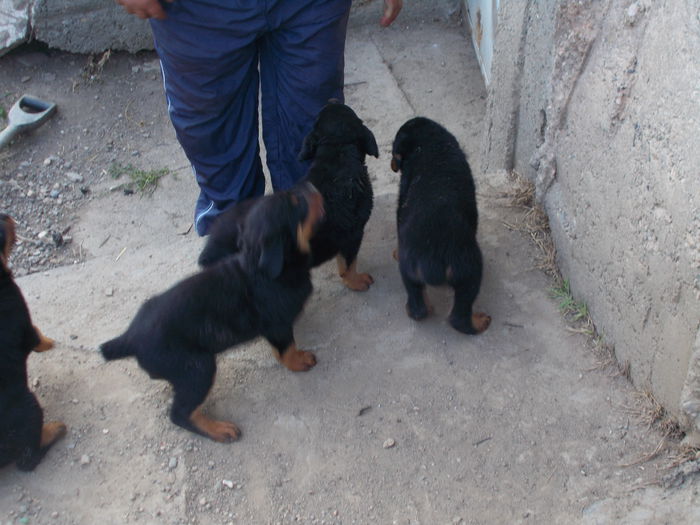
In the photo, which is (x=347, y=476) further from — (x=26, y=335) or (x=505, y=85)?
(x=505, y=85)

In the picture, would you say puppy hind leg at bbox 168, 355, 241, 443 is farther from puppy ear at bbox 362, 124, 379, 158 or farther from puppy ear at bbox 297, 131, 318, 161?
puppy ear at bbox 362, 124, 379, 158

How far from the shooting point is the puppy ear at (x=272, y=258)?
311 centimetres

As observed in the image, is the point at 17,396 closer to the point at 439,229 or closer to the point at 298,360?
the point at 298,360

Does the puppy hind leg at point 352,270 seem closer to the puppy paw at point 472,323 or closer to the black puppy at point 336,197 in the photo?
the black puppy at point 336,197

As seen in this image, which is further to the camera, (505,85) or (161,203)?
(161,203)

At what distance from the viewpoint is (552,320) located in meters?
3.67

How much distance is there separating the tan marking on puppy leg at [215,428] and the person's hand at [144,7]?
2.05m

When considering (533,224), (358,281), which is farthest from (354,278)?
(533,224)

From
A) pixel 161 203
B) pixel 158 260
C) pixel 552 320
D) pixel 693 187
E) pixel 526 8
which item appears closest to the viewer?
pixel 693 187

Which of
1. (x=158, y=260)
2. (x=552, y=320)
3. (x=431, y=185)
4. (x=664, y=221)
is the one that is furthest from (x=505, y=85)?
(x=158, y=260)

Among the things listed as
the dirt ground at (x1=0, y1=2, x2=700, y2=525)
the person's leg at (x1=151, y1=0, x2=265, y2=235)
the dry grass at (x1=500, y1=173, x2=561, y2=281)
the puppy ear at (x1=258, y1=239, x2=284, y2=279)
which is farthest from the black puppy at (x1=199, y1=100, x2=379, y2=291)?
the dry grass at (x1=500, y1=173, x2=561, y2=281)

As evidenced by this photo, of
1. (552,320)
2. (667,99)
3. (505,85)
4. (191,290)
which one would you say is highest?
(667,99)

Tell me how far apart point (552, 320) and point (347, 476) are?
1.41m

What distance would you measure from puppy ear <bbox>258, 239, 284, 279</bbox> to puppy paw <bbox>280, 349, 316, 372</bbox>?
56 cm
